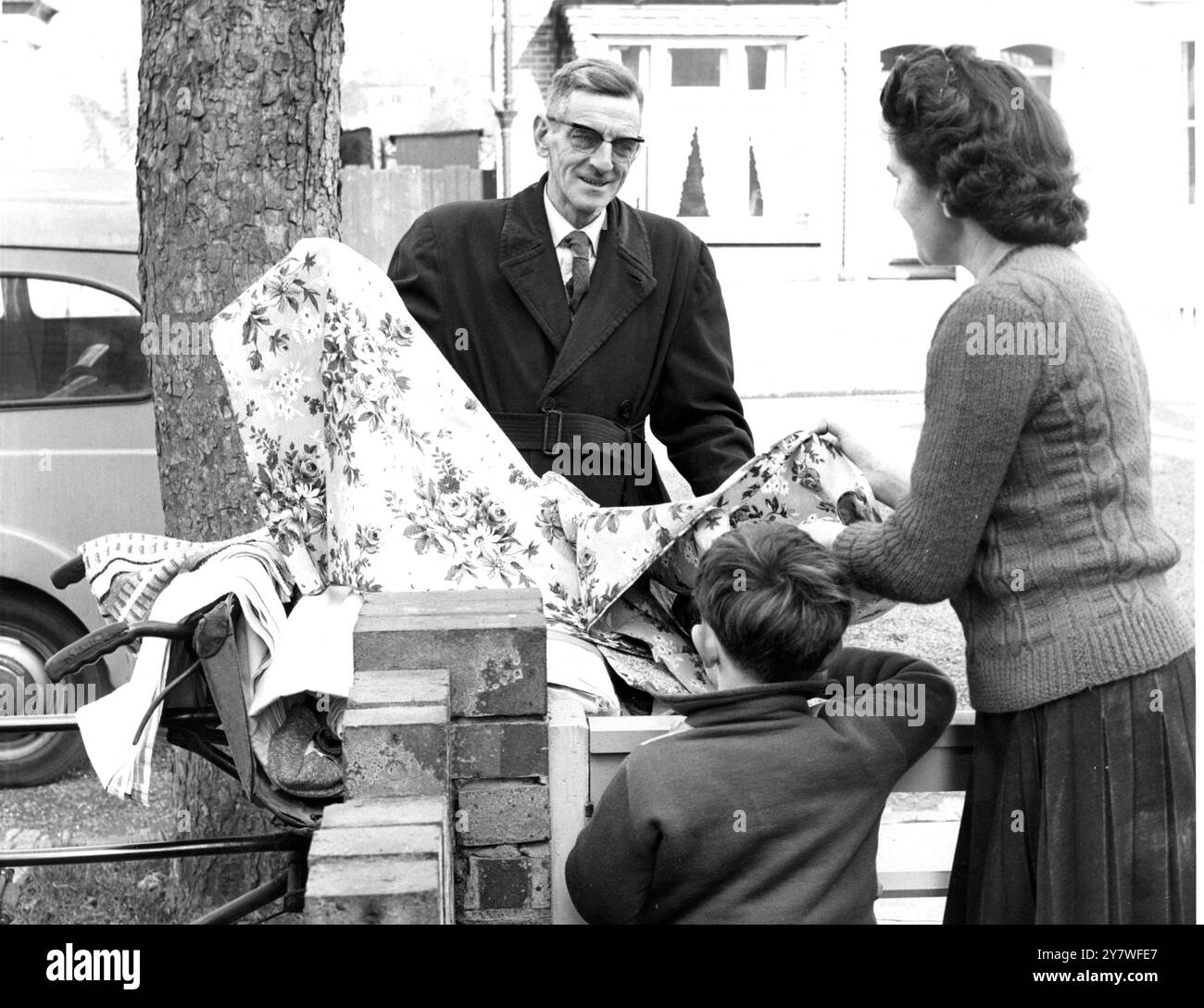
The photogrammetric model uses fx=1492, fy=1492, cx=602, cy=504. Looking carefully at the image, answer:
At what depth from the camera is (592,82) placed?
3238 millimetres

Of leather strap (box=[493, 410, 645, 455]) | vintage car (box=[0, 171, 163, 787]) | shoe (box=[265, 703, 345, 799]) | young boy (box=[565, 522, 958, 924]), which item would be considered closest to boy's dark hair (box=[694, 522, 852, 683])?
young boy (box=[565, 522, 958, 924])

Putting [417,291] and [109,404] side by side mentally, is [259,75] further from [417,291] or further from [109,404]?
[109,404]

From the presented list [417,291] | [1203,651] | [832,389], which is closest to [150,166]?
[417,291]

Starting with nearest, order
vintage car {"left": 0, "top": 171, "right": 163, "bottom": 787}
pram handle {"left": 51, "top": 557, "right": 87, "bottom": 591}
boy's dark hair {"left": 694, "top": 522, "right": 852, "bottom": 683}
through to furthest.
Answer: boy's dark hair {"left": 694, "top": 522, "right": 852, "bottom": 683}, pram handle {"left": 51, "top": 557, "right": 87, "bottom": 591}, vintage car {"left": 0, "top": 171, "right": 163, "bottom": 787}

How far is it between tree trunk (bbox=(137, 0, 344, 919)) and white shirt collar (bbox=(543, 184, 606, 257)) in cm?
81

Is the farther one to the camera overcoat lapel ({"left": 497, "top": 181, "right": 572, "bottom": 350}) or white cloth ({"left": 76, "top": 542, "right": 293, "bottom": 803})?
overcoat lapel ({"left": 497, "top": 181, "right": 572, "bottom": 350})

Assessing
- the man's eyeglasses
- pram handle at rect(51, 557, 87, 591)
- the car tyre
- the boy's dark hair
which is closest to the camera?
the boy's dark hair

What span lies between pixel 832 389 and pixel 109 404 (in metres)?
9.45

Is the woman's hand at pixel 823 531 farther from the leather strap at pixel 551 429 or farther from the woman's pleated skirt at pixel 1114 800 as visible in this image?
the leather strap at pixel 551 429

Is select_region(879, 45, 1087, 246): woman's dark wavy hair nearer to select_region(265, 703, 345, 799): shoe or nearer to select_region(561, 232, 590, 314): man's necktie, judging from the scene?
select_region(561, 232, 590, 314): man's necktie

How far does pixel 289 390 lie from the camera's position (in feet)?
9.42

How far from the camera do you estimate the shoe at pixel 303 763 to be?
8.38 feet

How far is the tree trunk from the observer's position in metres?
3.77

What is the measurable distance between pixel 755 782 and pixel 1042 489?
613 millimetres
